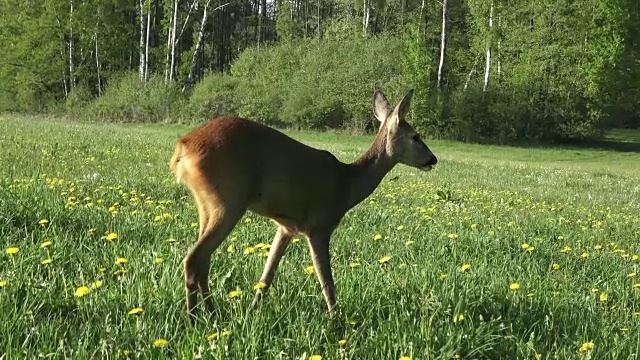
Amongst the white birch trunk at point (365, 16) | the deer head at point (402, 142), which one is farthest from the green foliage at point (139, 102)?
the deer head at point (402, 142)

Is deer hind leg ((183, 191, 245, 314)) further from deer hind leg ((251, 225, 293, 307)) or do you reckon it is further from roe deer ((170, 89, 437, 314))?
deer hind leg ((251, 225, 293, 307))

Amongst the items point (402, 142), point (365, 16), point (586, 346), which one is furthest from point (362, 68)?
point (586, 346)

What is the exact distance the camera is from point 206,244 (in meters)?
3.34

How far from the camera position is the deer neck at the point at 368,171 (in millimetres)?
4191

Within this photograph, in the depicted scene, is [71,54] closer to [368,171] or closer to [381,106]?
[381,106]

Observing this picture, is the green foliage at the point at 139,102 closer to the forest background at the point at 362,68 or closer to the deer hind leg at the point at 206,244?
the forest background at the point at 362,68

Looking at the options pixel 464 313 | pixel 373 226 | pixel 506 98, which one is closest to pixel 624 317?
pixel 464 313

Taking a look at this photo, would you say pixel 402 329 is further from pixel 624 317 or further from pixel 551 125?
pixel 551 125

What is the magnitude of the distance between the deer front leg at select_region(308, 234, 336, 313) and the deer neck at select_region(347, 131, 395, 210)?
43cm

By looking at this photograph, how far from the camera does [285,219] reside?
3.80m

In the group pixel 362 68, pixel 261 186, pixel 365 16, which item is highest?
pixel 365 16

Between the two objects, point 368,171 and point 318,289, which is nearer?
point 318,289

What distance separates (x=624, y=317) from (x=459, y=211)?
4453 millimetres

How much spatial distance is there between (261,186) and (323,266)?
61cm
